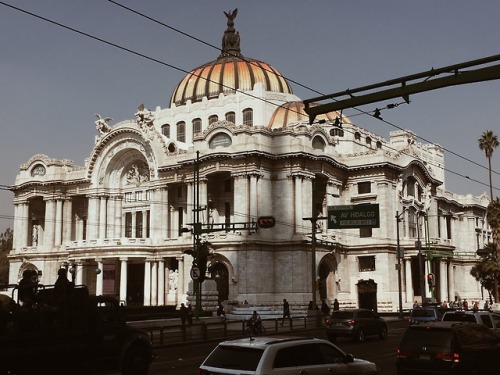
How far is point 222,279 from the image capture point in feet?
212

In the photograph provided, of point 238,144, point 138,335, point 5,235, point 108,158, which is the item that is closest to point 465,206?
point 238,144

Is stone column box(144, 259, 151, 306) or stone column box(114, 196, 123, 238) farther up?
stone column box(114, 196, 123, 238)

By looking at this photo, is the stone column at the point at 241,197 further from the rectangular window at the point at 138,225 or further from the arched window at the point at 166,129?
the arched window at the point at 166,129

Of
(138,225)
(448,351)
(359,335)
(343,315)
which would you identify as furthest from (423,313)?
(138,225)

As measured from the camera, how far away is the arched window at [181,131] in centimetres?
8444

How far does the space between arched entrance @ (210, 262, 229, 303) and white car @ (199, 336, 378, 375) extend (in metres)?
52.6

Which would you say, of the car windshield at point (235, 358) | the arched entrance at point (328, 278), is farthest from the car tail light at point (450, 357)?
the arched entrance at point (328, 278)

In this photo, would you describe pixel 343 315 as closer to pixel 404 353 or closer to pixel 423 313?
pixel 423 313

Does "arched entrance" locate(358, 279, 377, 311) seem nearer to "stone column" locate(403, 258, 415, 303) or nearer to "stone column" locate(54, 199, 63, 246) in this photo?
"stone column" locate(403, 258, 415, 303)

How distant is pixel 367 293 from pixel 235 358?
60.0 metres

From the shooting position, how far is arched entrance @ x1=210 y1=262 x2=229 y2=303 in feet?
211

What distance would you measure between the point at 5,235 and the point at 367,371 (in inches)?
5326

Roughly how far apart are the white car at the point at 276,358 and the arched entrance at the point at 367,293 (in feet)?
190

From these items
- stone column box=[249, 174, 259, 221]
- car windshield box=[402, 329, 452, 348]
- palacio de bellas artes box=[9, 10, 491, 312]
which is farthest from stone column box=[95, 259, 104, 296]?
car windshield box=[402, 329, 452, 348]
